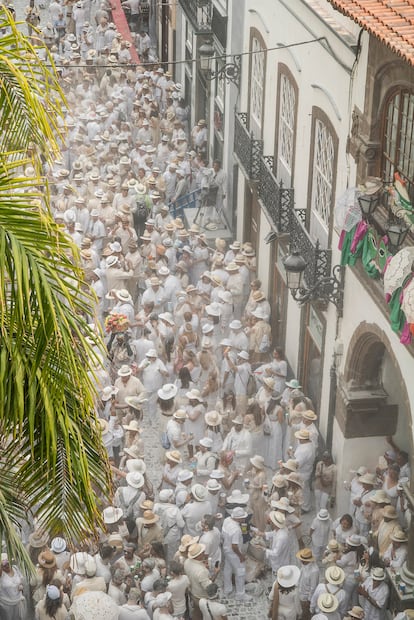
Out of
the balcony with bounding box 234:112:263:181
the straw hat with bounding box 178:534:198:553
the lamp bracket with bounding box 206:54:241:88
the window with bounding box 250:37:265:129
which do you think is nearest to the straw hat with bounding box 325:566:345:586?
the straw hat with bounding box 178:534:198:553

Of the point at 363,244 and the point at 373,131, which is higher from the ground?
the point at 373,131

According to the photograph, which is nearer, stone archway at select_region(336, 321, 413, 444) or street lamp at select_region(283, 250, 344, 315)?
stone archway at select_region(336, 321, 413, 444)

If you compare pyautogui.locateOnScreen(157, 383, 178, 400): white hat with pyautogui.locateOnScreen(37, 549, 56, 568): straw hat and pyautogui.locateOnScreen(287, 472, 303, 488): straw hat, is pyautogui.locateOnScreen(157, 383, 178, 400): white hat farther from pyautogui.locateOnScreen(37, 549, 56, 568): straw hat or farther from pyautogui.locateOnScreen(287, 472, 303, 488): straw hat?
pyautogui.locateOnScreen(37, 549, 56, 568): straw hat

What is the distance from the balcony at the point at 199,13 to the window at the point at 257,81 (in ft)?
12.7

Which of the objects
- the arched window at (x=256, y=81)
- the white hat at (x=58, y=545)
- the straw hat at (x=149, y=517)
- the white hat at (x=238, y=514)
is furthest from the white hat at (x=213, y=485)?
the arched window at (x=256, y=81)

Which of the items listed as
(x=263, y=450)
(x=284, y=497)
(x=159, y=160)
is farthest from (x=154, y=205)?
(x=284, y=497)

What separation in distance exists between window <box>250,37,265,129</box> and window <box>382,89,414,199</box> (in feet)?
25.1

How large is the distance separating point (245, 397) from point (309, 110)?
14.6 ft

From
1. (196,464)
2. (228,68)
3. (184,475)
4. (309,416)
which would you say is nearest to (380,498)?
(309,416)

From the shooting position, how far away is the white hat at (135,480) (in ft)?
51.6

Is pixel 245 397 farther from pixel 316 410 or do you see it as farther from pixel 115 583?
pixel 115 583

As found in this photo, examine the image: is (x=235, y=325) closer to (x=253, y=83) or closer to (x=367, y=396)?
(x=367, y=396)

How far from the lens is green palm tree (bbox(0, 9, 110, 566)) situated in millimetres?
6918

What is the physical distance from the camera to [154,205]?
2597 cm
